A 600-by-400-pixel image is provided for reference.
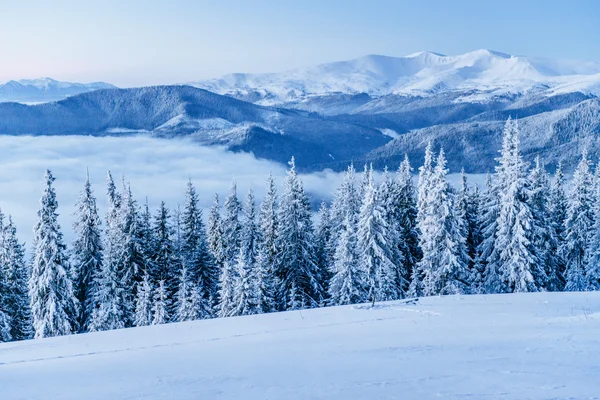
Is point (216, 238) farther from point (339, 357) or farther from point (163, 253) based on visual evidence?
point (339, 357)

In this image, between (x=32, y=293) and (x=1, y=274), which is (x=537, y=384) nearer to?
(x=32, y=293)

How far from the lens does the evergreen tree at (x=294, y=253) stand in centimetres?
3800

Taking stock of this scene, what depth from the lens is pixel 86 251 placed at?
123 feet

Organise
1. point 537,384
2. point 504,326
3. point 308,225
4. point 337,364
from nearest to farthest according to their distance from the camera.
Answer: point 537,384 → point 337,364 → point 504,326 → point 308,225

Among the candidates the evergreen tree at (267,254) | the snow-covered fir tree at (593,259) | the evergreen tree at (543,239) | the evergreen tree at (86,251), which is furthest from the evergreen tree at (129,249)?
the snow-covered fir tree at (593,259)

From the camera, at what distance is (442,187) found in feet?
104

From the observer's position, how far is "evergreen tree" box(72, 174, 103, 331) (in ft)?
120

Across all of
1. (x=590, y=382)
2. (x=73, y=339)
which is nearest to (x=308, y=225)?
(x=73, y=339)

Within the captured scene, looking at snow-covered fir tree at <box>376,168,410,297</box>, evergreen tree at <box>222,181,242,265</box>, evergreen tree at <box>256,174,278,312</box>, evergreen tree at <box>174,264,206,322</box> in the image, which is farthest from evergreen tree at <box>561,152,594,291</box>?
evergreen tree at <box>174,264,206,322</box>

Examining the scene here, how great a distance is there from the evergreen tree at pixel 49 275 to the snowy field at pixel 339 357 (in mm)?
14993

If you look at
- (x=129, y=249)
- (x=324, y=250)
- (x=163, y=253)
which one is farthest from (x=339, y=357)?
(x=324, y=250)

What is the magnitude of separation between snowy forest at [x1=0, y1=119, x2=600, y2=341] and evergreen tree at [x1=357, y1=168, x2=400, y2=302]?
3.9 inches

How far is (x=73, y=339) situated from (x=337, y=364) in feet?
33.0

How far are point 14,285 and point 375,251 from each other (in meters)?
27.6
